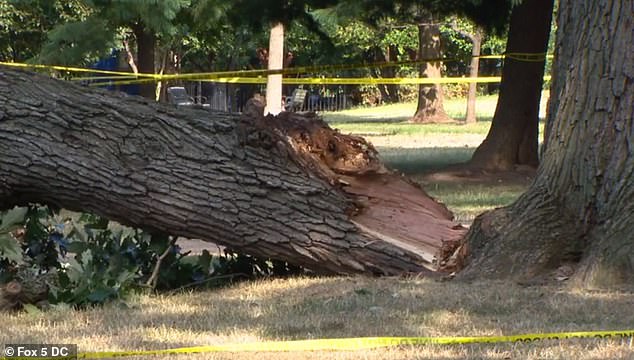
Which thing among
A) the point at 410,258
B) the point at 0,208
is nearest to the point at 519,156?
the point at 410,258

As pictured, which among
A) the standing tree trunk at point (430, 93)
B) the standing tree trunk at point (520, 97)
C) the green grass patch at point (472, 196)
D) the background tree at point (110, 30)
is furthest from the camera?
the standing tree trunk at point (430, 93)

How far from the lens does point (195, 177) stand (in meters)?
7.25

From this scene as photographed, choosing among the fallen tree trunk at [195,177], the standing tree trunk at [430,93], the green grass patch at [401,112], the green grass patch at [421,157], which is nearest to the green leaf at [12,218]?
the fallen tree trunk at [195,177]

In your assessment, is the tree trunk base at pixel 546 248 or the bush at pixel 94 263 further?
the bush at pixel 94 263

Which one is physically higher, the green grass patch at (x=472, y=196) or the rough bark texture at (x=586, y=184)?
the rough bark texture at (x=586, y=184)

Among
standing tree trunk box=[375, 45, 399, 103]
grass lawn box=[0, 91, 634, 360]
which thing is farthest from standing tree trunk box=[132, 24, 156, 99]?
standing tree trunk box=[375, 45, 399, 103]

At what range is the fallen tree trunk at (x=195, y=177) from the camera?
7.09 metres

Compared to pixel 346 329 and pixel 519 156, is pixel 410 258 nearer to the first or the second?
pixel 346 329

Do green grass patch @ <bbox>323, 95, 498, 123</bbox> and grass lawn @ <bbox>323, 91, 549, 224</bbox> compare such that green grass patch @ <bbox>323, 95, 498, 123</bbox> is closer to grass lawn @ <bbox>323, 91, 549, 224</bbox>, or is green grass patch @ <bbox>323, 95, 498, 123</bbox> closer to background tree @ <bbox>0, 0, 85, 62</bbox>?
grass lawn @ <bbox>323, 91, 549, 224</bbox>

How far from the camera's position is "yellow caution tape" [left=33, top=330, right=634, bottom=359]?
5.41m

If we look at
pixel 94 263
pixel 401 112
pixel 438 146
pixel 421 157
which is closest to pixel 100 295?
pixel 94 263

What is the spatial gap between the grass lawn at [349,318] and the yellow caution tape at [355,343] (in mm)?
53

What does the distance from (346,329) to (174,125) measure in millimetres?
2138

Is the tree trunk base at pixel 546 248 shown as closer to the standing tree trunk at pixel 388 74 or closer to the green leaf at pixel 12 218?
the green leaf at pixel 12 218
